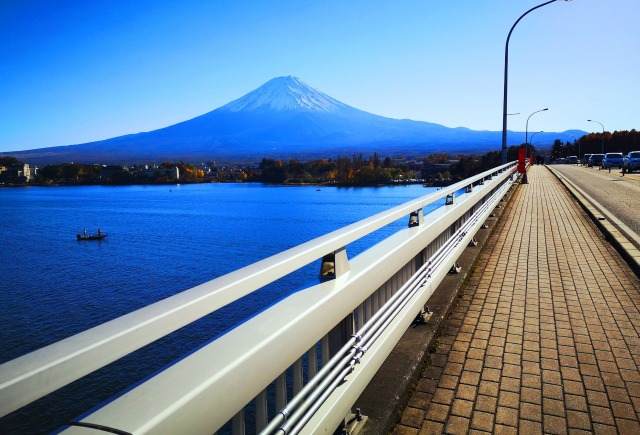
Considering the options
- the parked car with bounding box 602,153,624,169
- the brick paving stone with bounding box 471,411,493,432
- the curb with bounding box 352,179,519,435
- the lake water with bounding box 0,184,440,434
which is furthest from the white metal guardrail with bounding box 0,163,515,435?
the parked car with bounding box 602,153,624,169

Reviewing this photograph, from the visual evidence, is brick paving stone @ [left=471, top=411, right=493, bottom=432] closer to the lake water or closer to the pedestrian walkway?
the pedestrian walkway

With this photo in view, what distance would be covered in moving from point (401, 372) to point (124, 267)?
60163 millimetres

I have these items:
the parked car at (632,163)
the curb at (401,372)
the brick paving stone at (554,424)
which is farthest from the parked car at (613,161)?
the brick paving stone at (554,424)

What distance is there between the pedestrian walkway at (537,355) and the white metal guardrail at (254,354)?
22.8 inches

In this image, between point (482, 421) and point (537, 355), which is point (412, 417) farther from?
point (537, 355)

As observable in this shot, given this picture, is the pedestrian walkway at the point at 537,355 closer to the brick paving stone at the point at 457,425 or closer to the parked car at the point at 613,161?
the brick paving stone at the point at 457,425

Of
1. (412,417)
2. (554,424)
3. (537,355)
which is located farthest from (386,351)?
(537,355)

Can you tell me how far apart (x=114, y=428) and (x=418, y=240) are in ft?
11.2

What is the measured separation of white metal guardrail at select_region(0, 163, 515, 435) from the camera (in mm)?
1139

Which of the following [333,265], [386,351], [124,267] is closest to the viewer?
[333,265]

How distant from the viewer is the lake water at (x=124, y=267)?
29531mm

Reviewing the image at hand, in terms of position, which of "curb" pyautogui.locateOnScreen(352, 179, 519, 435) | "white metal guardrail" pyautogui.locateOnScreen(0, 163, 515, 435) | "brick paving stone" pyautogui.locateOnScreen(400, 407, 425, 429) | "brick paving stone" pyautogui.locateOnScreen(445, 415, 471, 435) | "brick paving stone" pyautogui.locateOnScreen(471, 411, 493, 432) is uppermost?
"white metal guardrail" pyautogui.locateOnScreen(0, 163, 515, 435)

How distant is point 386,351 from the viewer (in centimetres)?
327

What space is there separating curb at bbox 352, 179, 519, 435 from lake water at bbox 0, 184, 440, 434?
4.39 feet
